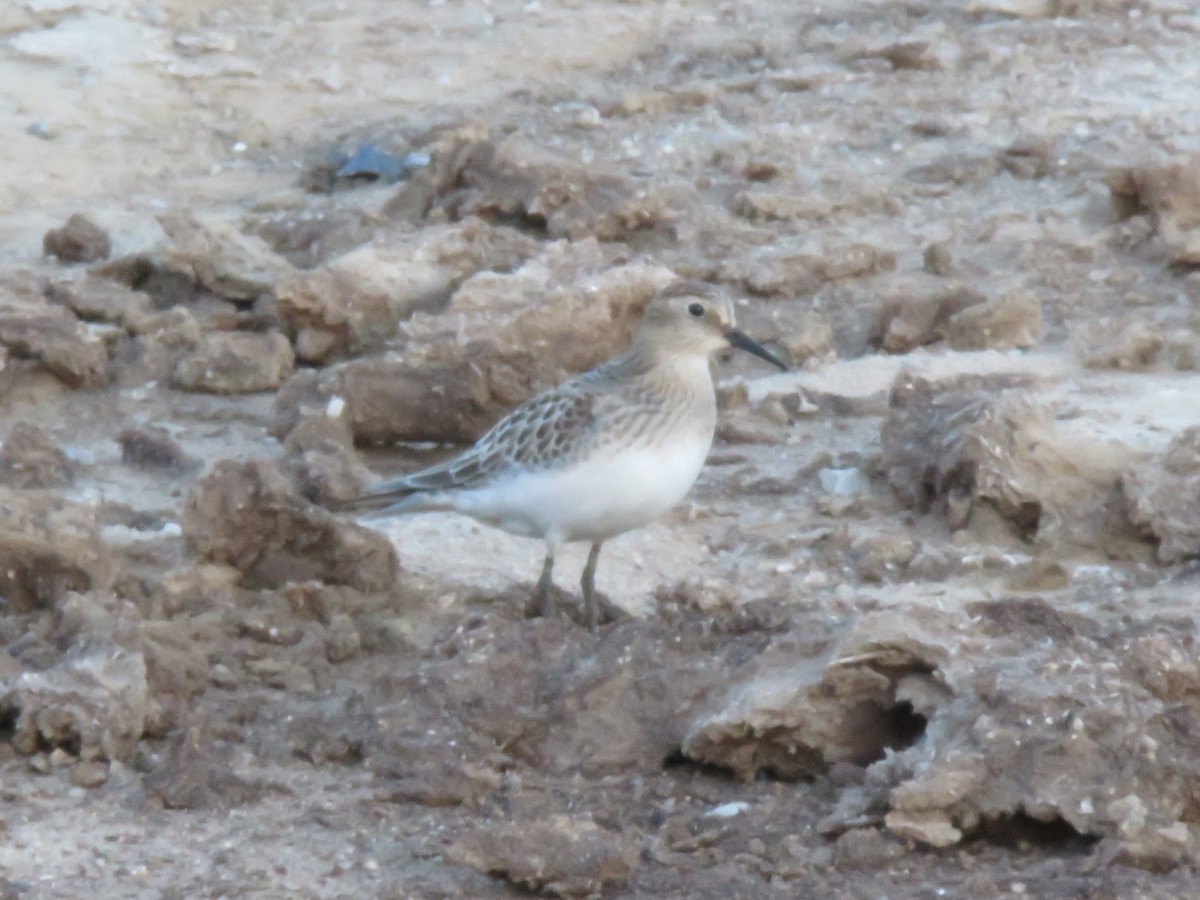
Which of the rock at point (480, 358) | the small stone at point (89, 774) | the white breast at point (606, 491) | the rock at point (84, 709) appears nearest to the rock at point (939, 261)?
the rock at point (480, 358)

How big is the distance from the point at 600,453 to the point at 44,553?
1402 mm

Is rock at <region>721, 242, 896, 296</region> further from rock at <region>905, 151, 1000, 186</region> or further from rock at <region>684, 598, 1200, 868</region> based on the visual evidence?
rock at <region>684, 598, 1200, 868</region>

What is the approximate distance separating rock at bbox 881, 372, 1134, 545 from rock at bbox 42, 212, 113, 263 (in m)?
3.24

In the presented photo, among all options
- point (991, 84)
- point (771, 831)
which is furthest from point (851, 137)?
point (771, 831)

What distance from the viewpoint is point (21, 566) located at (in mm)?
5672

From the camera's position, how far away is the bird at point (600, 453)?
5934 millimetres

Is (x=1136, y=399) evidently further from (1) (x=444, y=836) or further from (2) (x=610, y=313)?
(1) (x=444, y=836)

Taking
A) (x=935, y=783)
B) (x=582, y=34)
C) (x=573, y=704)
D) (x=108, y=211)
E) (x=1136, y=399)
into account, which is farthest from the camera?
(x=582, y=34)

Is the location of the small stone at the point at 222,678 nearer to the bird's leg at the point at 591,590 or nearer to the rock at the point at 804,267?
the bird's leg at the point at 591,590

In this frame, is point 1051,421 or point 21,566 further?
point 1051,421

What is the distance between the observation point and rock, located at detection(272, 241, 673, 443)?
718 centimetres

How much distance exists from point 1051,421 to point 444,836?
2.52m

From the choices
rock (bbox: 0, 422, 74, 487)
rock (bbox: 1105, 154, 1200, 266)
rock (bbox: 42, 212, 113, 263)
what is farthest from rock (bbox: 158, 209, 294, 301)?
rock (bbox: 1105, 154, 1200, 266)

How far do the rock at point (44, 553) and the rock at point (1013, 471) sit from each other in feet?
7.53
